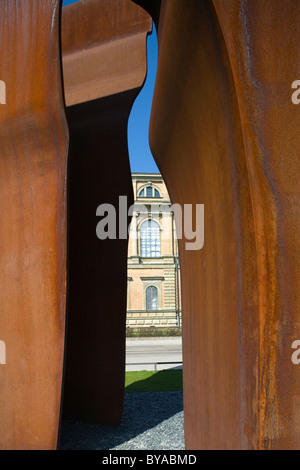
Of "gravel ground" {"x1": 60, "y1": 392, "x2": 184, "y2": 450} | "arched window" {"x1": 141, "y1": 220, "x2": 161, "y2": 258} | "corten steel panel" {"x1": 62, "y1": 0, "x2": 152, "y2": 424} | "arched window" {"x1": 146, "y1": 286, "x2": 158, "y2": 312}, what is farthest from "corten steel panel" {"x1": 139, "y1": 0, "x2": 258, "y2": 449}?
"arched window" {"x1": 141, "y1": 220, "x2": 161, "y2": 258}

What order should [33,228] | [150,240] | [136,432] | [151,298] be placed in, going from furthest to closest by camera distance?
1. [150,240]
2. [151,298]
3. [136,432]
4. [33,228]

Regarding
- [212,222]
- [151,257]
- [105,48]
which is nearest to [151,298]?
[151,257]

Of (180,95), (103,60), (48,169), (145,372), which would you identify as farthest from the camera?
(145,372)

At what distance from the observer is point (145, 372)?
10.6 meters

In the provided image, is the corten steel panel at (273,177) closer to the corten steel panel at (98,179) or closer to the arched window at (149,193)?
the corten steel panel at (98,179)

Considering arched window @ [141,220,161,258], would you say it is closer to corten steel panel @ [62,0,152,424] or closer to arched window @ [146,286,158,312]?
arched window @ [146,286,158,312]

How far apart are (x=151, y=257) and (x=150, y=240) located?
1484 millimetres

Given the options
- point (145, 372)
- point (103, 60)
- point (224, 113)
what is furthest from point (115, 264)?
point (145, 372)

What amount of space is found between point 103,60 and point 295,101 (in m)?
4.43

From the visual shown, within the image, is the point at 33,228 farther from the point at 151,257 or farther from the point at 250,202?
the point at 151,257

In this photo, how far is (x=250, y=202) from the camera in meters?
2.06

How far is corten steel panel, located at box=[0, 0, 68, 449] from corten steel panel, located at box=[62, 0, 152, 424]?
81.2 inches
